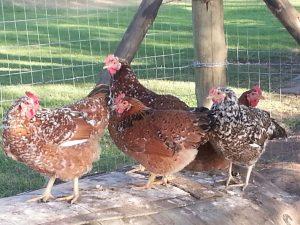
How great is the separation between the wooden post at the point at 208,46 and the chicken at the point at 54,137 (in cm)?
158

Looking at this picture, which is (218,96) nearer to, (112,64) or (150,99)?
(150,99)

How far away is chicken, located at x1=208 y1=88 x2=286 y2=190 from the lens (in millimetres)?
4797

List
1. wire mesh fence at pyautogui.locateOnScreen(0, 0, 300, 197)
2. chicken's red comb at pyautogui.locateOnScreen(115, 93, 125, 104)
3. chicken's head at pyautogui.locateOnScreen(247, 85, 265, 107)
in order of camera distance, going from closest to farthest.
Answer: chicken's red comb at pyautogui.locateOnScreen(115, 93, 125, 104)
chicken's head at pyautogui.locateOnScreen(247, 85, 265, 107)
wire mesh fence at pyautogui.locateOnScreen(0, 0, 300, 197)

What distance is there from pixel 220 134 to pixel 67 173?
3.90 ft

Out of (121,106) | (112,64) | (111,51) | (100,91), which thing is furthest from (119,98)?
(111,51)

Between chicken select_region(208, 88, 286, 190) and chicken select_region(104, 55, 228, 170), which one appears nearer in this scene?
chicken select_region(208, 88, 286, 190)

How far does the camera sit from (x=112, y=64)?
521cm

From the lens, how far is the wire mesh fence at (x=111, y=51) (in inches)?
352

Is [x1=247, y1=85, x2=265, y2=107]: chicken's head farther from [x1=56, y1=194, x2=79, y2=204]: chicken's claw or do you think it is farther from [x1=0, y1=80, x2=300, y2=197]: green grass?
[x1=0, y1=80, x2=300, y2=197]: green grass

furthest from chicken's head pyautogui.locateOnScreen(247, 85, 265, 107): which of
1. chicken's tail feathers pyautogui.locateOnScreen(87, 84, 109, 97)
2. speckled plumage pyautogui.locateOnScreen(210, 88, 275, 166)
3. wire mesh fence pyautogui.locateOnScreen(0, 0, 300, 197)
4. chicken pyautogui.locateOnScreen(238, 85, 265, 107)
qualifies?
wire mesh fence pyautogui.locateOnScreen(0, 0, 300, 197)

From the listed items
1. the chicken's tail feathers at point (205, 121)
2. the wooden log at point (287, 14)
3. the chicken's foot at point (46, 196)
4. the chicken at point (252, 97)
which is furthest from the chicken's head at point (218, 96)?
the chicken's foot at point (46, 196)

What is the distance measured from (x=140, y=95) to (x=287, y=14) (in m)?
1.44

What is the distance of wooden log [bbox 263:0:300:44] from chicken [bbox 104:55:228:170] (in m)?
1.16

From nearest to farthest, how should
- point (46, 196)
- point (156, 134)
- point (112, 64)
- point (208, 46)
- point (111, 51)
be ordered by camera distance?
point (46, 196), point (156, 134), point (112, 64), point (208, 46), point (111, 51)
